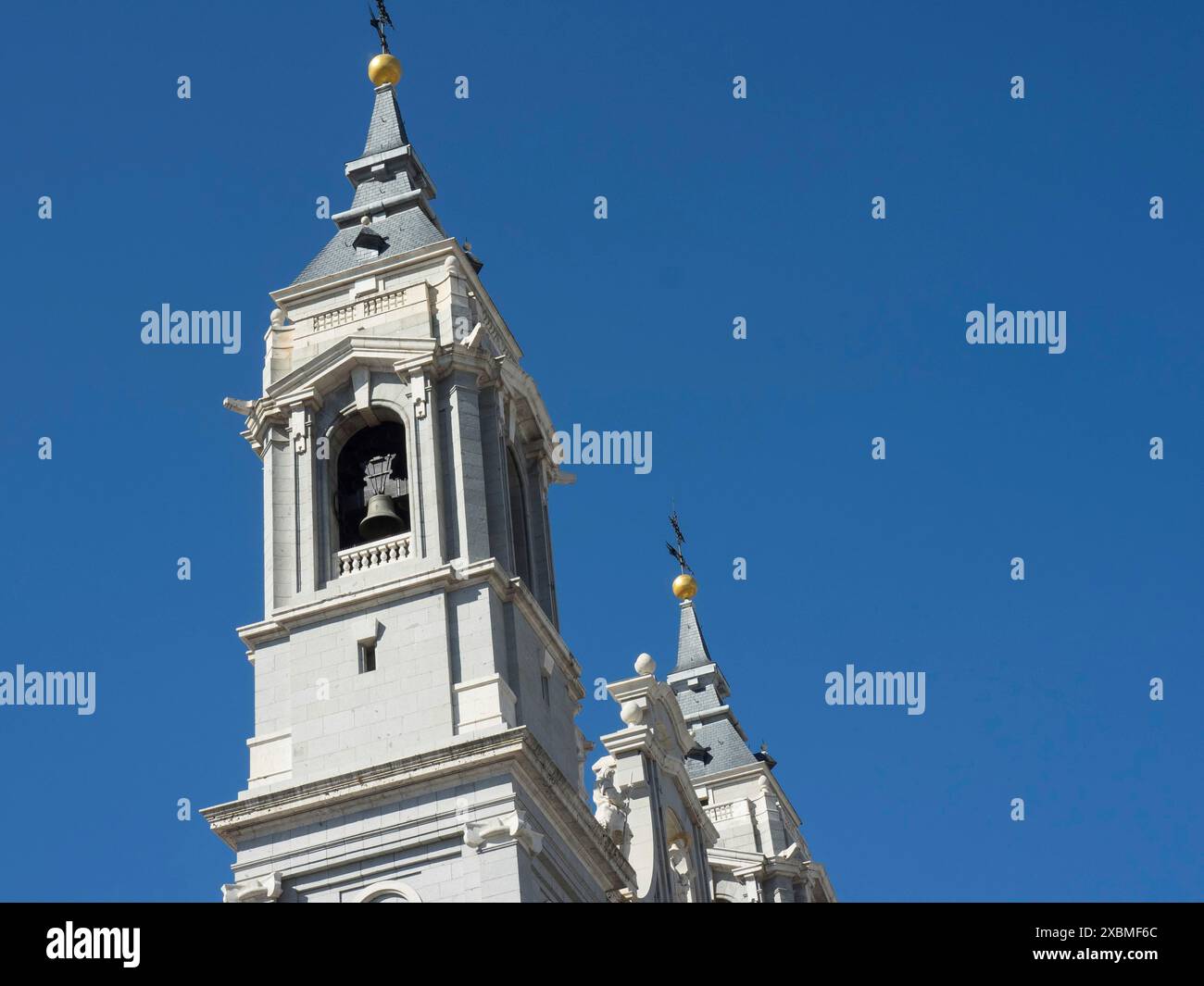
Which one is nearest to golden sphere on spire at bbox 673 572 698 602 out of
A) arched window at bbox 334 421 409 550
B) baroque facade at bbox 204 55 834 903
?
baroque facade at bbox 204 55 834 903

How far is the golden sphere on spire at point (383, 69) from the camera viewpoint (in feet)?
172

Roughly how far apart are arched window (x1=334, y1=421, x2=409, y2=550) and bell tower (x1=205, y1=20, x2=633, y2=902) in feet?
0.14

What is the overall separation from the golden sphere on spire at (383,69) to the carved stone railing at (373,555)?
14.1 m

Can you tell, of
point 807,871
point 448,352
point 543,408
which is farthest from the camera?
point 807,871

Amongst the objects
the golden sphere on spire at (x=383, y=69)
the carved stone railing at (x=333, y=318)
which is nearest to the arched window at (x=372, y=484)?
the carved stone railing at (x=333, y=318)

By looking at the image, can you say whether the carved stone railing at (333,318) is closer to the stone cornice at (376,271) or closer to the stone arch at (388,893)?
the stone cornice at (376,271)

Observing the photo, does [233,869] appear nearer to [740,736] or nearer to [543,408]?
[543,408]

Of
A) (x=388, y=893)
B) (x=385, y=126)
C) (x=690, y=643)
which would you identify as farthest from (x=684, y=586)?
(x=388, y=893)
